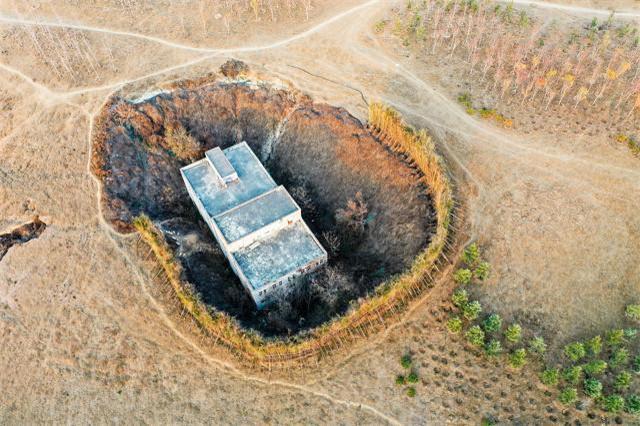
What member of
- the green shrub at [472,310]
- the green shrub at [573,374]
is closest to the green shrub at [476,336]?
the green shrub at [472,310]

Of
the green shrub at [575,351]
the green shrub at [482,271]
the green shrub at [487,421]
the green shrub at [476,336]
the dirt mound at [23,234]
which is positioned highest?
the dirt mound at [23,234]

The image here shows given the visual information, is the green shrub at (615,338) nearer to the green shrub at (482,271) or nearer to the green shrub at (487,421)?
the green shrub at (482,271)

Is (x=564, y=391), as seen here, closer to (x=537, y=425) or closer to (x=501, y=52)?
(x=537, y=425)

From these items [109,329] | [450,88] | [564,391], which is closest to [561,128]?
[450,88]

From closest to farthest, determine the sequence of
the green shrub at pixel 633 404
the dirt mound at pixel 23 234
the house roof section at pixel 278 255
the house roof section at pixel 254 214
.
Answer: the green shrub at pixel 633 404 < the house roof section at pixel 278 255 < the house roof section at pixel 254 214 < the dirt mound at pixel 23 234

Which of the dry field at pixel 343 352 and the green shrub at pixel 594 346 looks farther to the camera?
the dry field at pixel 343 352

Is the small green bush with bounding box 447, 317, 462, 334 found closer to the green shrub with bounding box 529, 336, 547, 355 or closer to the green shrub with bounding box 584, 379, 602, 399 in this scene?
the green shrub with bounding box 529, 336, 547, 355

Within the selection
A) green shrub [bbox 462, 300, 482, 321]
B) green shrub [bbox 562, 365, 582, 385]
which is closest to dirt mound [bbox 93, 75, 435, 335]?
green shrub [bbox 462, 300, 482, 321]
